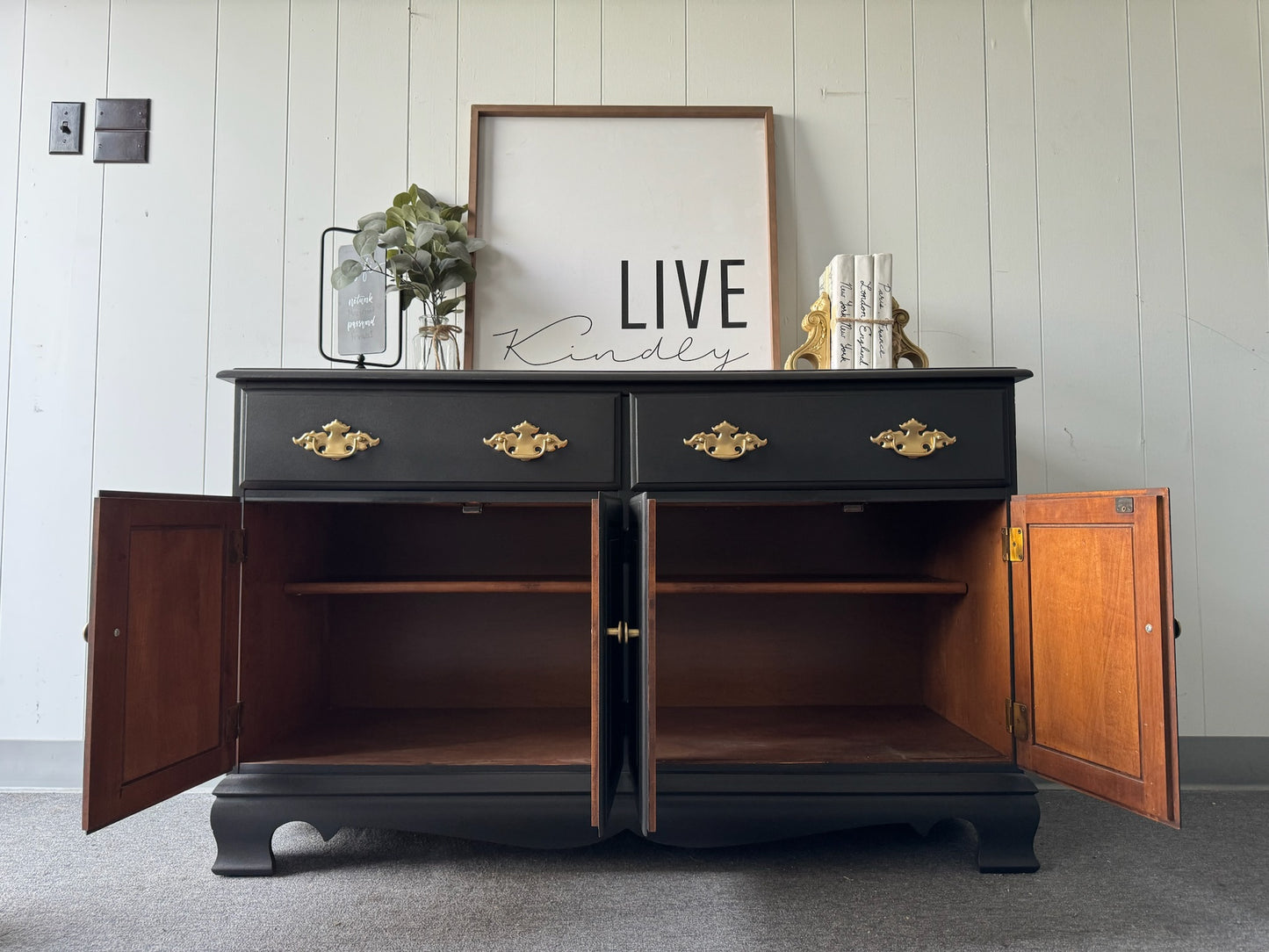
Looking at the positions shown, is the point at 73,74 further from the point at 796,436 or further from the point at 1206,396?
the point at 1206,396

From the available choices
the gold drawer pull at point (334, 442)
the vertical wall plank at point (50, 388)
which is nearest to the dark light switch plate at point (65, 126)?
the vertical wall plank at point (50, 388)

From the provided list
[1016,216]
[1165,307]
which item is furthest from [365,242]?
[1165,307]

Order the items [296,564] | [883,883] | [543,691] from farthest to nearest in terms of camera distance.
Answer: [543,691] → [296,564] → [883,883]

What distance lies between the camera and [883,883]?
1225mm

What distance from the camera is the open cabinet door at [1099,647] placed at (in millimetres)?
994

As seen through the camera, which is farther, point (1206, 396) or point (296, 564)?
point (1206, 396)

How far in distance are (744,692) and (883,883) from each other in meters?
0.53

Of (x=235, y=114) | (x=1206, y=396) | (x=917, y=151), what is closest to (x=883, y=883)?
(x=1206, y=396)

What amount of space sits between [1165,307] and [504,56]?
1.67 meters

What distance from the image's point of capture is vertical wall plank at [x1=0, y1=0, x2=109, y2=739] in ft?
5.52

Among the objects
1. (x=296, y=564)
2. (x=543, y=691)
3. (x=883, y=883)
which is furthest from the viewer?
(x=543, y=691)

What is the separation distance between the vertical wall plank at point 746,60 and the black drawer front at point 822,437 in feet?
2.25

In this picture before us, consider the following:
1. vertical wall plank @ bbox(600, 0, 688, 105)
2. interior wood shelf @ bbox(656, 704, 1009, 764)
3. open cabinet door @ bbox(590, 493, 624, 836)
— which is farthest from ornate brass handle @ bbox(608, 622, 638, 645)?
vertical wall plank @ bbox(600, 0, 688, 105)

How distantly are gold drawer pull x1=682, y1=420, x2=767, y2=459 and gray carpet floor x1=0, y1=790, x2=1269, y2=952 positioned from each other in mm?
713
